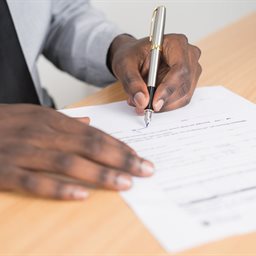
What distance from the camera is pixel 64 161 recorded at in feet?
1.33

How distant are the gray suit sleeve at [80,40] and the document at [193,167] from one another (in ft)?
0.94

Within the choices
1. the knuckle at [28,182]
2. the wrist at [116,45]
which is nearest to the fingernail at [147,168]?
the knuckle at [28,182]

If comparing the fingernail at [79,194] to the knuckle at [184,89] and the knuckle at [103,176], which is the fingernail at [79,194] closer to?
the knuckle at [103,176]

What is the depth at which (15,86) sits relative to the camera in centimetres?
83

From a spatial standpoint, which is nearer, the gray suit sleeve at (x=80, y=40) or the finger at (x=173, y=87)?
the finger at (x=173, y=87)

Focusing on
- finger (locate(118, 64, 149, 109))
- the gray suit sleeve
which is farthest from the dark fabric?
finger (locate(118, 64, 149, 109))

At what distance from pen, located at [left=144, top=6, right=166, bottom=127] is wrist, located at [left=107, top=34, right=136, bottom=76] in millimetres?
125

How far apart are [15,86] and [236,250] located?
0.60m

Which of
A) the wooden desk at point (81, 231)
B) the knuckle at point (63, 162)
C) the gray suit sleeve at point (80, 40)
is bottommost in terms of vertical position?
the gray suit sleeve at point (80, 40)

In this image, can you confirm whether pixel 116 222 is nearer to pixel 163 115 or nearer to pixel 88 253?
pixel 88 253

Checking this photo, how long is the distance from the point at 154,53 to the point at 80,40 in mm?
345

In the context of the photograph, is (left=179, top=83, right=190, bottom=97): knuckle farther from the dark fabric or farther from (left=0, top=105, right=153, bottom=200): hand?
the dark fabric

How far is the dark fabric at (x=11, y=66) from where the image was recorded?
804 mm

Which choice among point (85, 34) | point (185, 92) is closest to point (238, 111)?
point (185, 92)
